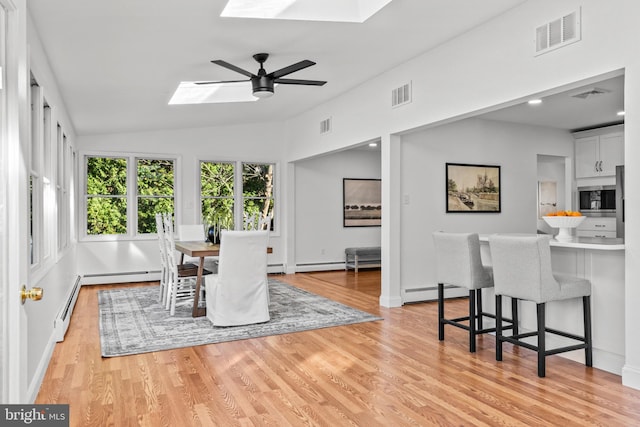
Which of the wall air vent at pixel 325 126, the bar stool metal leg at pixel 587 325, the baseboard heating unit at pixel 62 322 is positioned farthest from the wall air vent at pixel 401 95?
the baseboard heating unit at pixel 62 322

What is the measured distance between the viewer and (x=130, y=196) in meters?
7.76

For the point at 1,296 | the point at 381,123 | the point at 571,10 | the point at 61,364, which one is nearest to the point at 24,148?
the point at 1,296

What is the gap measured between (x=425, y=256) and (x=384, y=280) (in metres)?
0.67

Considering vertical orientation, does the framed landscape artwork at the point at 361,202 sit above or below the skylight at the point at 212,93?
below

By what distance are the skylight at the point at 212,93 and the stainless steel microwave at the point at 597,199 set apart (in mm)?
5514

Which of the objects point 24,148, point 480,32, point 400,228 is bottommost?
point 400,228

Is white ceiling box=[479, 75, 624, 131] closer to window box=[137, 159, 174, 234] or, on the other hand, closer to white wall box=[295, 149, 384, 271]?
white wall box=[295, 149, 384, 271]

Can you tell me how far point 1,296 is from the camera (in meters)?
1.40

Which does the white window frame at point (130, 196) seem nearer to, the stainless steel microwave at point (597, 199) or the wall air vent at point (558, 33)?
the wall air vent at point (558, 33)

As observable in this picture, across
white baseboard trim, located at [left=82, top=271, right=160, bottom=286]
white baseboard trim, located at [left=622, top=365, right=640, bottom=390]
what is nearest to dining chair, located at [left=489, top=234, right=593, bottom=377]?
white baseboard trim, located at [left=622, top=365, right=640, bottom=390]

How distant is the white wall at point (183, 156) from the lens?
295 inches

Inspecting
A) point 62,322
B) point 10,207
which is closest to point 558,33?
point 10,207

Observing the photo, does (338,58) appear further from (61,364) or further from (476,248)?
(61,364)

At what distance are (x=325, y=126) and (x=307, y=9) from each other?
3.35 m
